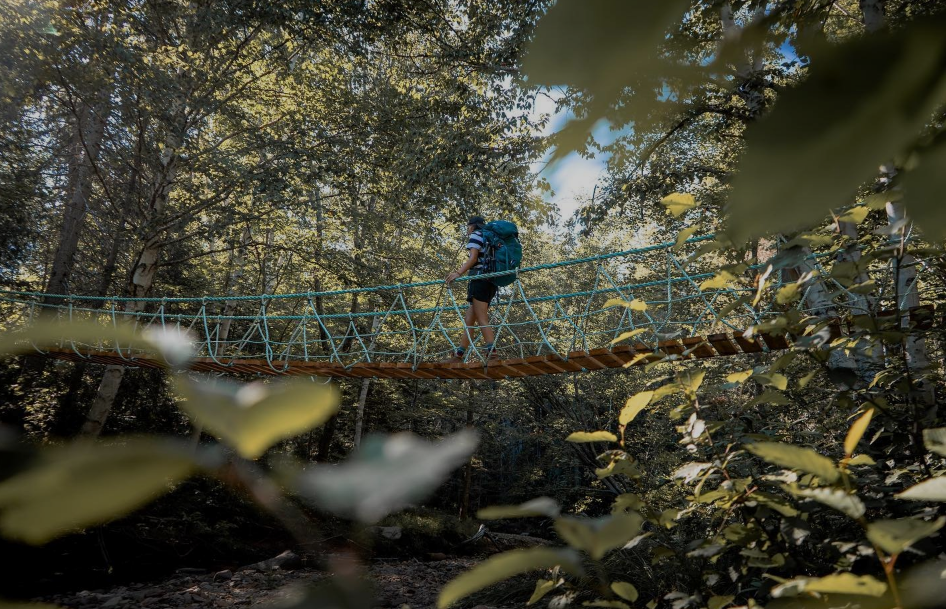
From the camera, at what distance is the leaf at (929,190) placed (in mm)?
156

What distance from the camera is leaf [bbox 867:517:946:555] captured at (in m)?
0.32

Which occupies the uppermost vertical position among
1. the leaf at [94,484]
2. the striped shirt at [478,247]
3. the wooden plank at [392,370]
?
the striped shirt at [478,247]

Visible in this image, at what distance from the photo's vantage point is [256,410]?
0.13 m

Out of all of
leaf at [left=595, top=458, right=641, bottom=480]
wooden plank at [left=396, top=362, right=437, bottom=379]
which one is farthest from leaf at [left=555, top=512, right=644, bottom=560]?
wooden plank at [left=396, top=362, right=437, bottom=379]

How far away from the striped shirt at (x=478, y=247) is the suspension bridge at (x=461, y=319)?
0.24 metres

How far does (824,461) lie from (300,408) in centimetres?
41

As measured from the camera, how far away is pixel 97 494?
0.44 feet

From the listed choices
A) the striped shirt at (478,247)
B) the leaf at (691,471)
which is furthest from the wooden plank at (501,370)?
the leaf at (691,471)

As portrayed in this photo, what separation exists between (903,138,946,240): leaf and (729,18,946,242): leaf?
23mm

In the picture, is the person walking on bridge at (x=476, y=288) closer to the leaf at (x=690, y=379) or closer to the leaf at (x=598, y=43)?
the leaf at (x=690, y=379)

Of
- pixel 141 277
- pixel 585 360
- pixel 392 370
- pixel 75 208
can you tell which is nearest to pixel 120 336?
pixel 585 360

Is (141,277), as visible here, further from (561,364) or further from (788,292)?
(788,292)

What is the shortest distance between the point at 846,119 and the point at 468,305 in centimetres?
364

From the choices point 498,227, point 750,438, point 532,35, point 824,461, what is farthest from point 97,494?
point 498,227
